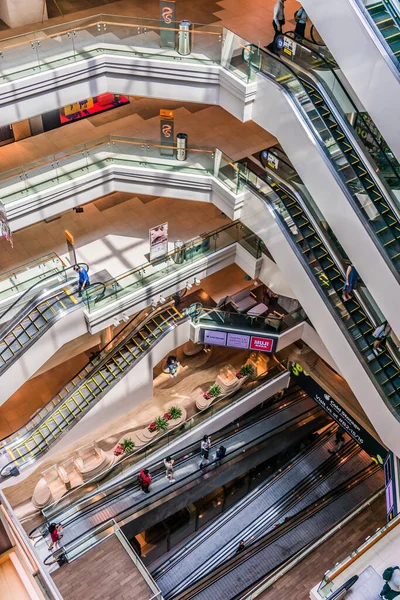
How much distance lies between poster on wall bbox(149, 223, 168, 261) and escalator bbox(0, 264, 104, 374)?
5.19 ft

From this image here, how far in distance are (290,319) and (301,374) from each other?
7.59 ft

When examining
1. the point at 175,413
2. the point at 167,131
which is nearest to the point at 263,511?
the point at 175,413

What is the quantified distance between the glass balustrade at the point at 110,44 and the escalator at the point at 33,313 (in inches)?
184

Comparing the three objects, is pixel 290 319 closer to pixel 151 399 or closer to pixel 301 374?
pixel 301 374

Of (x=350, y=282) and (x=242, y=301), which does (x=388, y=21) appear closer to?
(x=350, y=282)

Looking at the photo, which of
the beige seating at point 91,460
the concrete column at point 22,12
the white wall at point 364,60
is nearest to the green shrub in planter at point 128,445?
the beige seating at point 91,460

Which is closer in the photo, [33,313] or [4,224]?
[4,224]

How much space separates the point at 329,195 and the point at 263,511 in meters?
9.87

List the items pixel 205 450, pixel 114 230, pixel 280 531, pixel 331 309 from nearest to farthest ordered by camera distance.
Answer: pixel 331 309 < pixel 114 230 < pixel 280 531 < pixel 205 450

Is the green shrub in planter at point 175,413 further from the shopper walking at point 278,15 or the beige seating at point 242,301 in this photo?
the shopper walking at point 278,15

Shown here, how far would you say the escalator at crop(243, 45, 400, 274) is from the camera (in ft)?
44.1

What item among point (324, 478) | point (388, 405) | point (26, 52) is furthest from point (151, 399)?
point (26, 52)

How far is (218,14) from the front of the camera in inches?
722

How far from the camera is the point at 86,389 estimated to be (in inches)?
680
